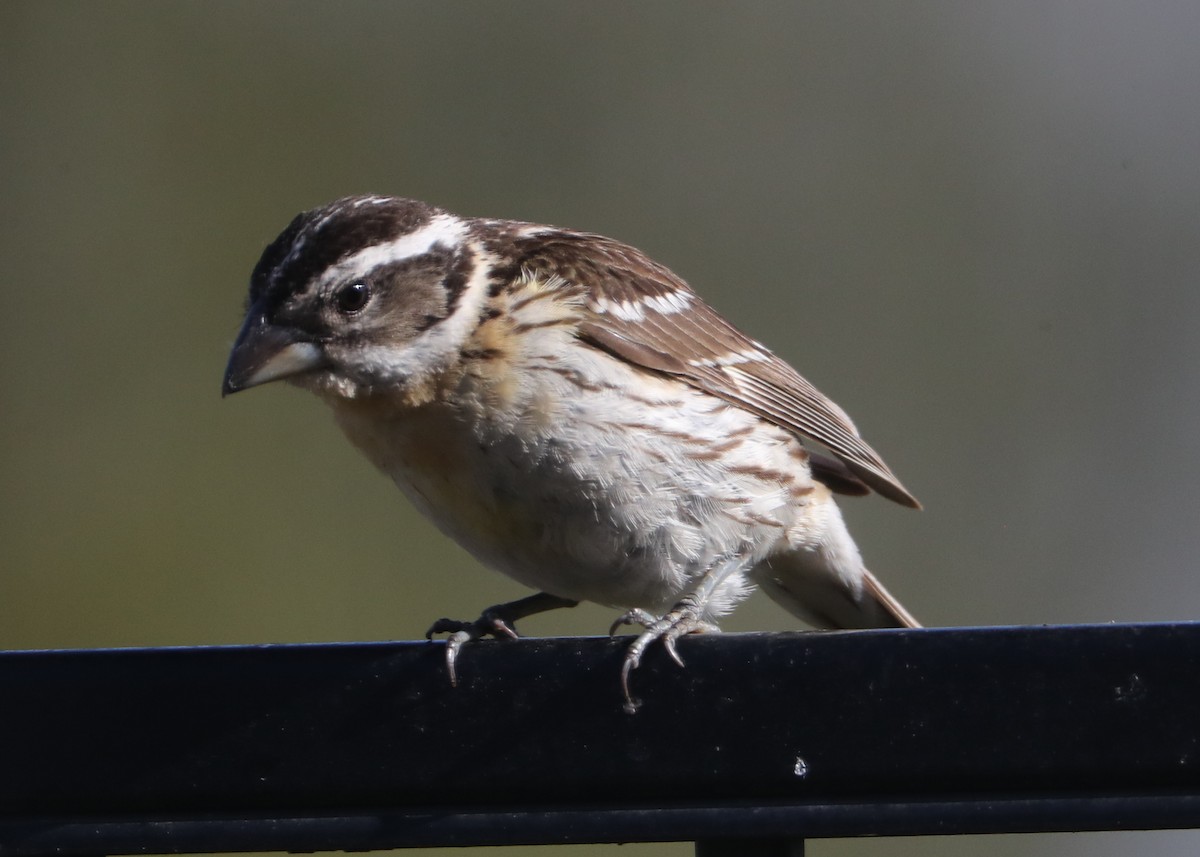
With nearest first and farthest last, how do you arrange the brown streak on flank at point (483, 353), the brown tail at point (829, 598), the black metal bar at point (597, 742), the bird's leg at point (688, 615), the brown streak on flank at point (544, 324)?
the black metal bar at point (597, 742) < the bird's leg at point (688, 615) < the brown streak on flank at point (483, 353) < the brown streak on flank at point (544, 324) < the brown tail at point (829, 598)

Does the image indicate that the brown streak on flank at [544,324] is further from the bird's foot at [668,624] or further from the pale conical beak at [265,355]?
the bird's foot at [668,624]

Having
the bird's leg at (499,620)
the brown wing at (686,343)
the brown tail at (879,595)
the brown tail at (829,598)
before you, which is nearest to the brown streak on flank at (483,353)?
the brown wing at (686,343)

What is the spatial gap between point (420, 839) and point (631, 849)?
5.99 m

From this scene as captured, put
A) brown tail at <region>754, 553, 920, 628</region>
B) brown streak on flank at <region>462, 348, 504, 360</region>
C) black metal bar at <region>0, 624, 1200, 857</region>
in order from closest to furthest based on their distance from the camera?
1. black metal bar at <region>0, 624, 1200, 857</region>
2. brown streak on flank at <region>462, 348, 504, 360</region>
3. brown tail at <region>754, 553, 920, 628</region>

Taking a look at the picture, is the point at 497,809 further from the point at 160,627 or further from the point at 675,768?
the point at 160,627

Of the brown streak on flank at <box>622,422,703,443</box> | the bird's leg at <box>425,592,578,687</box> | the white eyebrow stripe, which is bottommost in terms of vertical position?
the bird's leg at <box>425,592,578,687</box>

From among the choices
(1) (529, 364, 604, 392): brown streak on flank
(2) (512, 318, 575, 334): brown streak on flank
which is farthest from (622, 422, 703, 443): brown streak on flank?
(2) (512, 318, 575, 334): brown streak on flank

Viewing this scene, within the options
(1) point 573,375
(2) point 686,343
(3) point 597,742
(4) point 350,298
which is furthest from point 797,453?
(3) point 597,742

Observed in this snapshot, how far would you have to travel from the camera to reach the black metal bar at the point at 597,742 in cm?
237

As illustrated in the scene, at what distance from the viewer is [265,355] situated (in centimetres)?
404

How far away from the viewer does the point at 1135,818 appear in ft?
7.64

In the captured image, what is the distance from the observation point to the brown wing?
4.54 meters

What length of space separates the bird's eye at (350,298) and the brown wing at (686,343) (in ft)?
1.83

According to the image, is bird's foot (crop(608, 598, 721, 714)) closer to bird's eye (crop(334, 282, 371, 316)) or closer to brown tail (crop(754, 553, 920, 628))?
brown tail (crop(754, 553, 920, 628))
